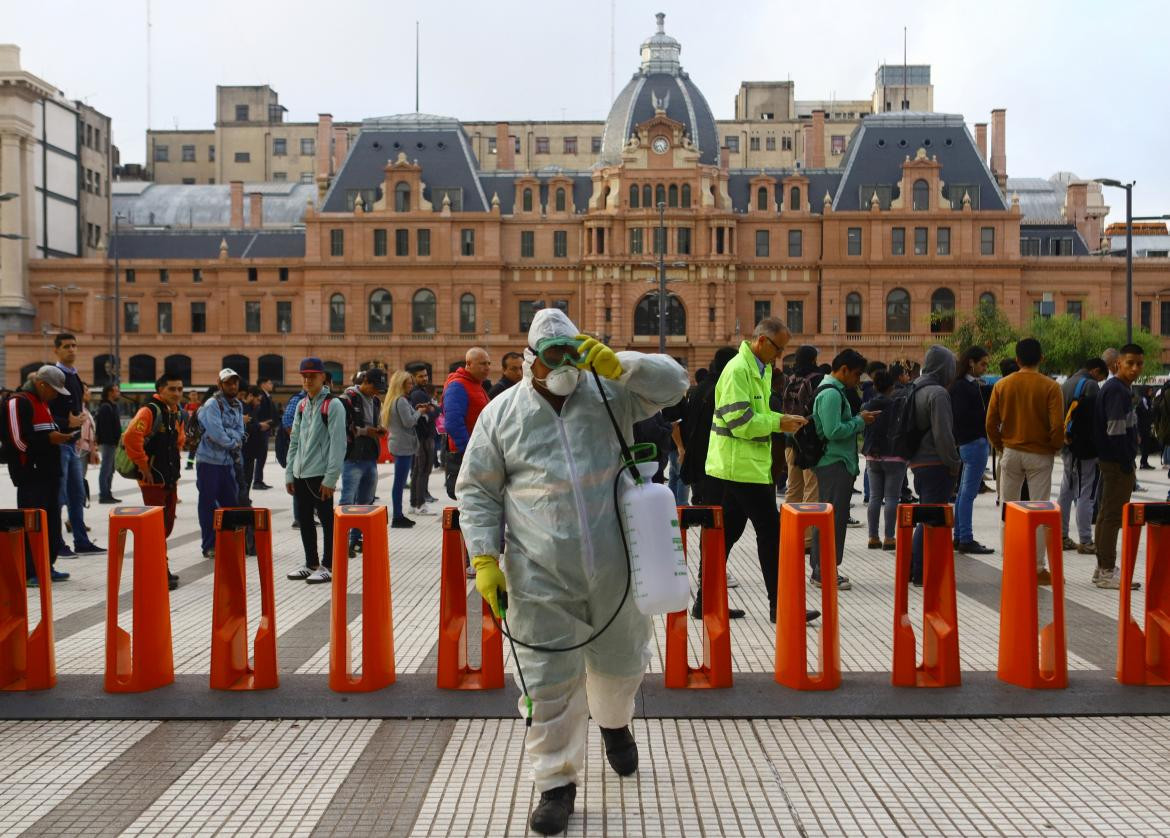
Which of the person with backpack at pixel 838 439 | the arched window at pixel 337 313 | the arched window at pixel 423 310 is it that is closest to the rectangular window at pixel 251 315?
the arched window at pixel 337 313

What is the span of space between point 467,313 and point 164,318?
19237mm

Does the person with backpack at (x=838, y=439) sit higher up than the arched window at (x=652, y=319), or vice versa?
the arched window at (x=652, y=319)

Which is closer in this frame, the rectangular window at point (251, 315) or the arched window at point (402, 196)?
the arched window at point (402, 196)

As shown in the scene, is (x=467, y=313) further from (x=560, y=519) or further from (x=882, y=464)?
(x=560, y=519)

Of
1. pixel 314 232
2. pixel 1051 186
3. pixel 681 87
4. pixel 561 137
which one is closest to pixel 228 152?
pixel 561 137

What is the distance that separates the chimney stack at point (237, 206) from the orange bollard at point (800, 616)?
77.1 meters

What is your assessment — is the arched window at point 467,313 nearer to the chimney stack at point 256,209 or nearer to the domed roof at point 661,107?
the domed roof at point 661,107

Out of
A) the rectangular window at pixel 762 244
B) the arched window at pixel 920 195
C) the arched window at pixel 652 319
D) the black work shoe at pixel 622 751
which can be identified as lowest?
the black work shoe at pixel 622 751

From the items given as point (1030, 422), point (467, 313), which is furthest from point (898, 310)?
point (1030, 422)

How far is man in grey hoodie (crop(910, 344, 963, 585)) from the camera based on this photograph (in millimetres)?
10109

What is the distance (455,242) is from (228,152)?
1546 inches

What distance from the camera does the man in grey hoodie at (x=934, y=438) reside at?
1011cm

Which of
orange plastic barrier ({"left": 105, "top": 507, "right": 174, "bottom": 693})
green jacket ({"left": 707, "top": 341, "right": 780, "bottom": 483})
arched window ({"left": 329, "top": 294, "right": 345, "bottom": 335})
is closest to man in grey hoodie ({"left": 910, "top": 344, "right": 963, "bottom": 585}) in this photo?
green jacket ({"left": 707, "top": 341, "right": 780, "bottom": 483})

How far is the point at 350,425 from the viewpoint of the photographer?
12086mm
